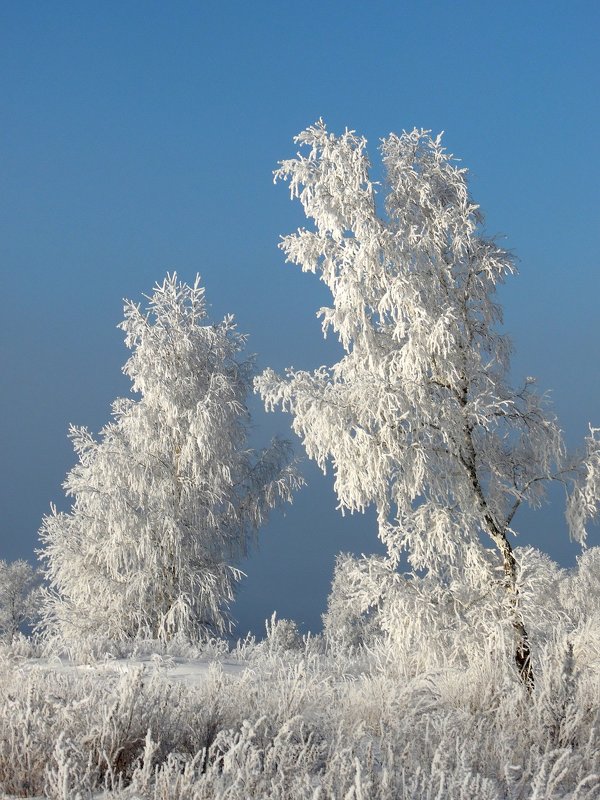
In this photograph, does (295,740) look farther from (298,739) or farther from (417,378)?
(417,378)

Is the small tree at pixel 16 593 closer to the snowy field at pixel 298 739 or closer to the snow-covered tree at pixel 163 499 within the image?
the snow-covered tree at pixel 163 499

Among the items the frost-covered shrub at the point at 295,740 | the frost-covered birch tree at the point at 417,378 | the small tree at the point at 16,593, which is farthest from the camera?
the small tree at the point at 16,593

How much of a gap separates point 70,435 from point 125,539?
326cm

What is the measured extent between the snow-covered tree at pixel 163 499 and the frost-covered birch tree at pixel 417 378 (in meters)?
7.30

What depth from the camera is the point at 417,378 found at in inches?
374

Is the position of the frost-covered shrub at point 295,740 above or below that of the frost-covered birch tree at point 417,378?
below

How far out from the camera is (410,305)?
31.3ft

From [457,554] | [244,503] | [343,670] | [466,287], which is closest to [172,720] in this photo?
[343,670]

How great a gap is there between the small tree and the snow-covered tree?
24630mm

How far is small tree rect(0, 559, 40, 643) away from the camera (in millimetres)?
39812

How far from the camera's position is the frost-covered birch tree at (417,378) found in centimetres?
936

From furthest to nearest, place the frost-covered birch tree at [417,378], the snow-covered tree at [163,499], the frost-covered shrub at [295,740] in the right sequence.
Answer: the snow-covered tree at [163,499] → the frost-covered birch tree at [417,378] → the frost-covered shrub at [295,740]

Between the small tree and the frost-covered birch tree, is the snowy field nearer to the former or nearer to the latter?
the frost-covered birch tree

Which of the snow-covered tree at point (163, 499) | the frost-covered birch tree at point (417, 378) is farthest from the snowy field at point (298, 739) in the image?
the snow-covered tree at point (163, 499)
